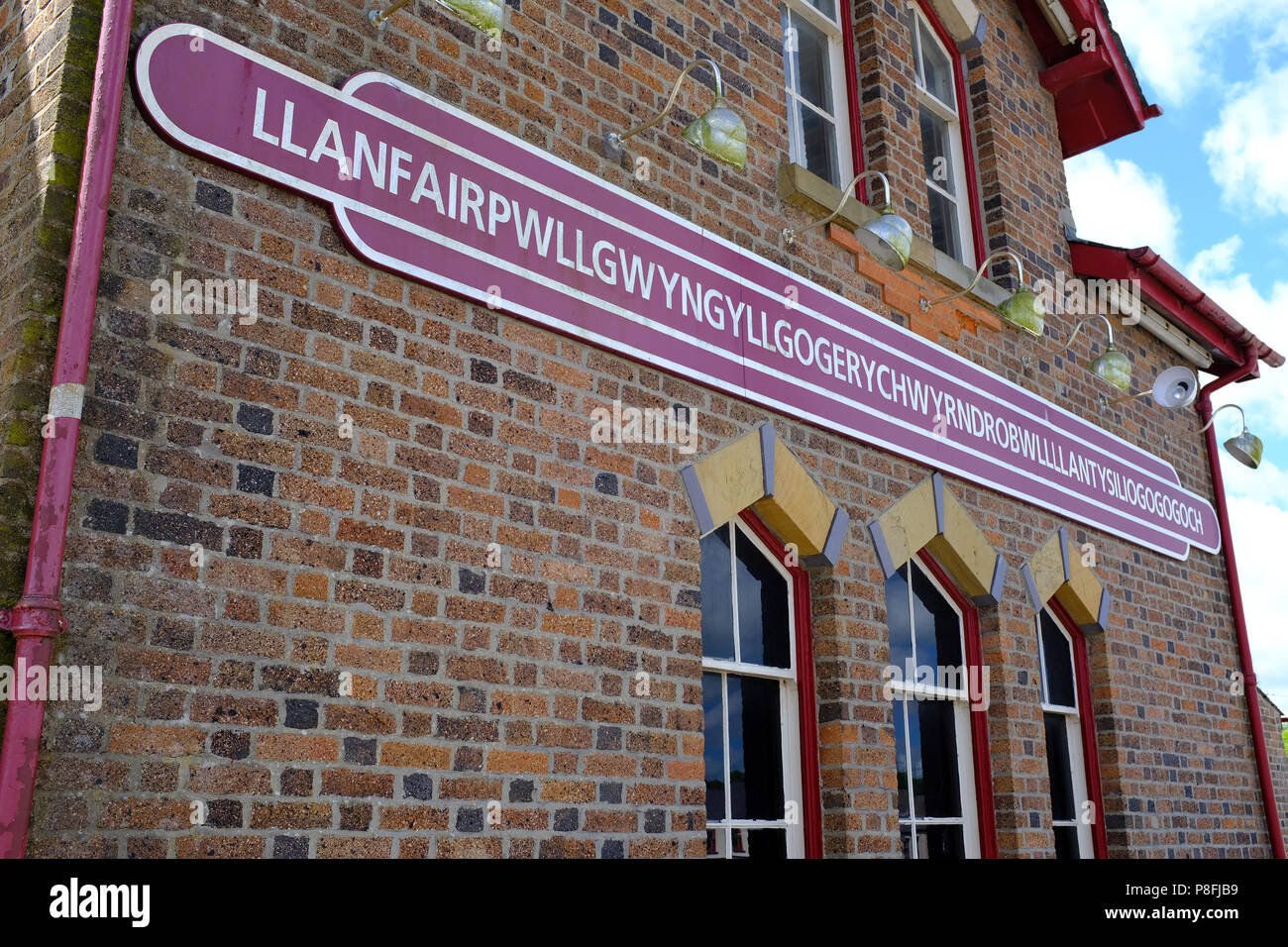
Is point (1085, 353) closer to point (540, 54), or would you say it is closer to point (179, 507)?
point (540, 54)

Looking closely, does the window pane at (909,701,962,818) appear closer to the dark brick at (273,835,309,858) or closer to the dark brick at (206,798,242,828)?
the dark brick at (273,835,309,858)

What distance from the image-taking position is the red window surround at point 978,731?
6156mm

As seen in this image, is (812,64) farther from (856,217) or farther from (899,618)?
(899,618)

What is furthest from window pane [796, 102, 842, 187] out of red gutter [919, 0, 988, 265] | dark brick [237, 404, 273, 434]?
dark brick [237, 404, 273, 434]

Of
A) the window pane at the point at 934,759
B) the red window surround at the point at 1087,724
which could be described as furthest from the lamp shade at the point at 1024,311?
the window pane at the point at 934,759

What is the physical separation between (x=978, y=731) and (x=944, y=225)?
3.22 meters

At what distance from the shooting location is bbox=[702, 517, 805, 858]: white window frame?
4832mm

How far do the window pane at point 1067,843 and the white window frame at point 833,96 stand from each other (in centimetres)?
397

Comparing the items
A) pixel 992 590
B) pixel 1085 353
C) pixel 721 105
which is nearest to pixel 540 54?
pixel 721 105

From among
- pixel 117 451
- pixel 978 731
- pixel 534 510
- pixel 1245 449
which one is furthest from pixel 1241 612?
pixel 117 451

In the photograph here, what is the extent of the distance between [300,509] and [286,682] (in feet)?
1.67

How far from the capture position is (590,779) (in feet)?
13.3

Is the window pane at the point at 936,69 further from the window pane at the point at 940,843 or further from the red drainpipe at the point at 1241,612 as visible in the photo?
the window pane at the point at 940,843

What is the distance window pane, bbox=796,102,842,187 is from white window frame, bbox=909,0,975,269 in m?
1.01
